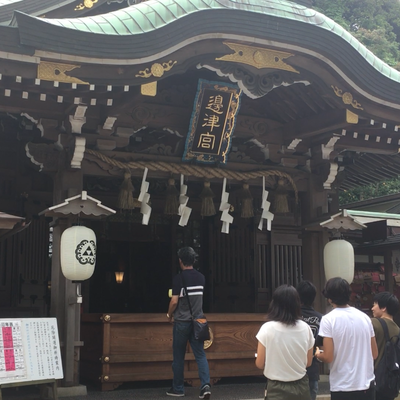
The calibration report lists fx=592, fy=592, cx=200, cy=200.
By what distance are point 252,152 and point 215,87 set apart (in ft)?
5.81

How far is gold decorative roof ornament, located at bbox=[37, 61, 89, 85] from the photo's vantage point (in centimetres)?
706

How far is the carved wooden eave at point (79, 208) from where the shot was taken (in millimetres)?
7672

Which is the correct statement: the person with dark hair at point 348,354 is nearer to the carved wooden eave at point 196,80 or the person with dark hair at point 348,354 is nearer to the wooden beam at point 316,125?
the carved wooden eave at point 196,80

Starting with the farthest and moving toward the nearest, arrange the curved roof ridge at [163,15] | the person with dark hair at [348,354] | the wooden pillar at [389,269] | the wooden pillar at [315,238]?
the wooden pillar at [389,269] < the wooden pillar at [315,238] < the curved roof ridge at [163,15] < the person with dark hair at [348,354]

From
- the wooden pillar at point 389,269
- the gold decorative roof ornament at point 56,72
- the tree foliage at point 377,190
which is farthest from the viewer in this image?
the tree foliage at point 377,190

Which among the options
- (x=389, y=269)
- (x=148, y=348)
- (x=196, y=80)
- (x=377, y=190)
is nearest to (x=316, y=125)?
(x=196, y=80)

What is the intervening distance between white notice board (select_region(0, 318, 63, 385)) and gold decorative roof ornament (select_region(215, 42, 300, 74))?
414 centimetres

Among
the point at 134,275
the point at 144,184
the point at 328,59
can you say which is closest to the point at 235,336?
the point at 144,184

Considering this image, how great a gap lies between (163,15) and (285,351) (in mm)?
4956

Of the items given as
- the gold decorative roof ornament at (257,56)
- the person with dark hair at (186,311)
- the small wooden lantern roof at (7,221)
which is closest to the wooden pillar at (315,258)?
the gold decorative roof ornament at (257,56)

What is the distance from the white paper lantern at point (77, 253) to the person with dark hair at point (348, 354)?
3798 millimetres

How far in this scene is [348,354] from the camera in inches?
182

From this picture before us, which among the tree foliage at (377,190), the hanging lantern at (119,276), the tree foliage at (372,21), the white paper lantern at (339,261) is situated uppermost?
the tree foliage at (372,21)

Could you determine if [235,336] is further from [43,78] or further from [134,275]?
[134,275]
